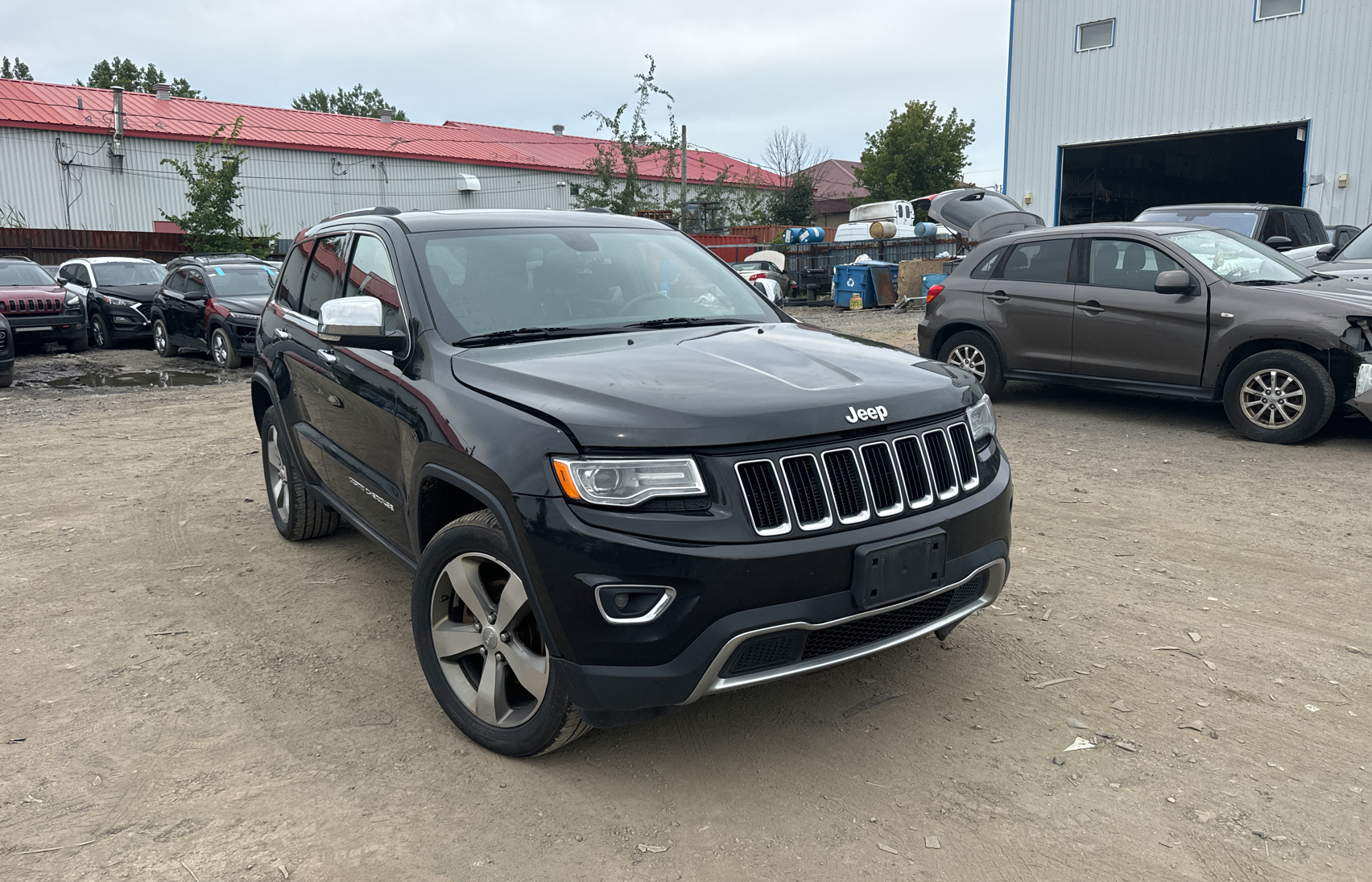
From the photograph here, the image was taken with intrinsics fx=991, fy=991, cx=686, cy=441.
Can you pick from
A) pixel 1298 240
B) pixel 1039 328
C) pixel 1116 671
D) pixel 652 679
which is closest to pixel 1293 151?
pixel 1298 240

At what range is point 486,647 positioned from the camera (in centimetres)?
309

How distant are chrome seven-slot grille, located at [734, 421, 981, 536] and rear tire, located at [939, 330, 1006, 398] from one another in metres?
6.16

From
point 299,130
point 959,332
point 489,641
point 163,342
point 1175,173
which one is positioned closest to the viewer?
point 489,641

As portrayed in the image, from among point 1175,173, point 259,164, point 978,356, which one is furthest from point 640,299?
point 259,164

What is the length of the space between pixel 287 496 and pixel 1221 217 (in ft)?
35.5

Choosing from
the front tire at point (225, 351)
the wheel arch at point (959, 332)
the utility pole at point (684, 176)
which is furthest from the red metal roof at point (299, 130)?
the wheel arch at point (959, 332)

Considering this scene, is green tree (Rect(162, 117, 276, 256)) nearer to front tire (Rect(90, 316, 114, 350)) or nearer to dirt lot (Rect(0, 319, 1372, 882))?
front tire (Rect(90, 316, 114, 350))

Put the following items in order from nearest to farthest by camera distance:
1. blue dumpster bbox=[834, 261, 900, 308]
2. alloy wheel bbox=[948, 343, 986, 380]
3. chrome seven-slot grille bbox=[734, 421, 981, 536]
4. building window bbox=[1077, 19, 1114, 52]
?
chrome seven-slot grille bbox=[734, 421, 981, 536], alloy wheel bbox=[948, 343, 986, 380], blue dumpster bbox=[834, 261, 900, 308], building window bbox=[1077, 19, 1114, 52]

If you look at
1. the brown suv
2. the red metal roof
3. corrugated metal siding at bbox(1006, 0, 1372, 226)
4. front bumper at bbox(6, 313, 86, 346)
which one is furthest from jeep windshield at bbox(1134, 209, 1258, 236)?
the red metal roof

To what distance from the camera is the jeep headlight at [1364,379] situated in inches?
267

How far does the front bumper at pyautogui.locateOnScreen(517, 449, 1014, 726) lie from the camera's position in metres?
2.63

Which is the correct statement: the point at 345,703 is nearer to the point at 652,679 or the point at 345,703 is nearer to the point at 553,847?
the point at 553,847

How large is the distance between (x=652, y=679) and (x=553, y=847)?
1.73 feet

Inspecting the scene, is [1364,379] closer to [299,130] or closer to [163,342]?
[163,342]
